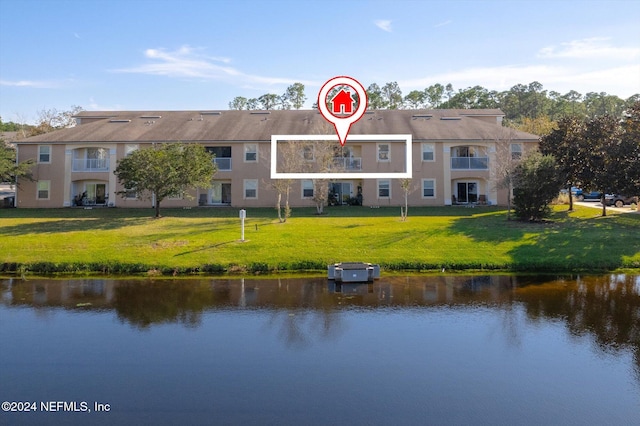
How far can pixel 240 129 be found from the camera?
34.9 meters

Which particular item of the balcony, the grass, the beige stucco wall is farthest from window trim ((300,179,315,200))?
the grass

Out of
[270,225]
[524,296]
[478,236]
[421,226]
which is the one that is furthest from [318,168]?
[524,296]

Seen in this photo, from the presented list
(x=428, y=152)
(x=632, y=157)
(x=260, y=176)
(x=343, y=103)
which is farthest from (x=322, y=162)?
(x=632, y=157)

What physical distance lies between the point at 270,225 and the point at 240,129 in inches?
547

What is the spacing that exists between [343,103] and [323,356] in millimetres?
5462

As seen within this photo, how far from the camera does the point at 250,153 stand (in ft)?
109

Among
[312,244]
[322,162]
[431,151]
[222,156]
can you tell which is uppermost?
[431,151]

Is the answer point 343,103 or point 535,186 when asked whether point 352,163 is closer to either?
point 535,186

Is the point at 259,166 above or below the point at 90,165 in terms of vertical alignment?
below

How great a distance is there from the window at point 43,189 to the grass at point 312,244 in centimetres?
783

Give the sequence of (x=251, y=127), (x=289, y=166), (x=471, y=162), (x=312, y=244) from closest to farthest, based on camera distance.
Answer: (x=312, y=244), (x=289, y=166), (x=471, y=162), (x=251, y=127)

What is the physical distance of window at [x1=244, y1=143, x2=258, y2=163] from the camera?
108 feet

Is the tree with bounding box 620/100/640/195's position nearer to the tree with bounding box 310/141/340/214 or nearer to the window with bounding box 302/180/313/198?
the tree with bounding box 310/141/340/214

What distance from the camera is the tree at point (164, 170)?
79.2 feet
